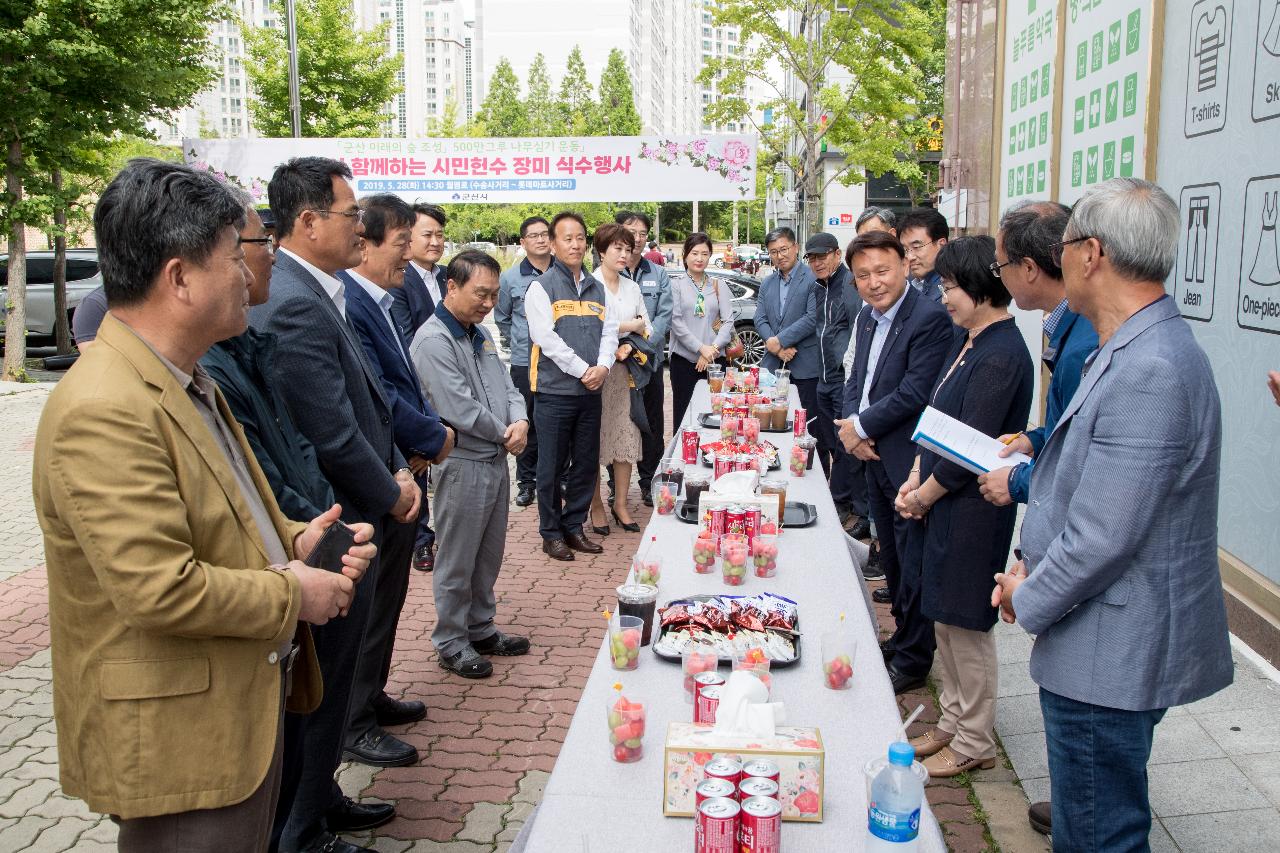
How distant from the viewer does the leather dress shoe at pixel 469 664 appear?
14.7 ft

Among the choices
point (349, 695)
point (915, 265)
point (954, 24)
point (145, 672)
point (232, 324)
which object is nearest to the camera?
point (145, 672)

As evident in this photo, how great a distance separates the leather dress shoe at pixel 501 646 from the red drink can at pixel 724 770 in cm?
300

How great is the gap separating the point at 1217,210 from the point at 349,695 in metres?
4.38

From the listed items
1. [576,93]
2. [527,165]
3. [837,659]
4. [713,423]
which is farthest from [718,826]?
[576,93]

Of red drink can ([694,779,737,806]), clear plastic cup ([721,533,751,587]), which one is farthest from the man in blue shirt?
red drink can ([694,779,737,806])

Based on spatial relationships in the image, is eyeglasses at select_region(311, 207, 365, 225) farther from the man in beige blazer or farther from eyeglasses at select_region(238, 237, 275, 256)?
the man in beige blazer

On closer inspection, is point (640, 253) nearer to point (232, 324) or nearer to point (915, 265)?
point (915, 265)

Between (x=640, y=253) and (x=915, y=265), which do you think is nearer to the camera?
(x=915, y=265)

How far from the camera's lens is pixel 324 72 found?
2295cm

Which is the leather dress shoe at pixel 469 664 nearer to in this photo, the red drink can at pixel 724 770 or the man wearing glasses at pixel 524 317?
the man wearing glasses at pixel 524 317

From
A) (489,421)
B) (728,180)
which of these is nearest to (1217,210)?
(489,421)

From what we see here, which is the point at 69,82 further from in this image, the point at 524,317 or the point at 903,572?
the point at 903,572

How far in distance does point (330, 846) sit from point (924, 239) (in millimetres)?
4201

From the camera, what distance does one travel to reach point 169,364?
1.89m
